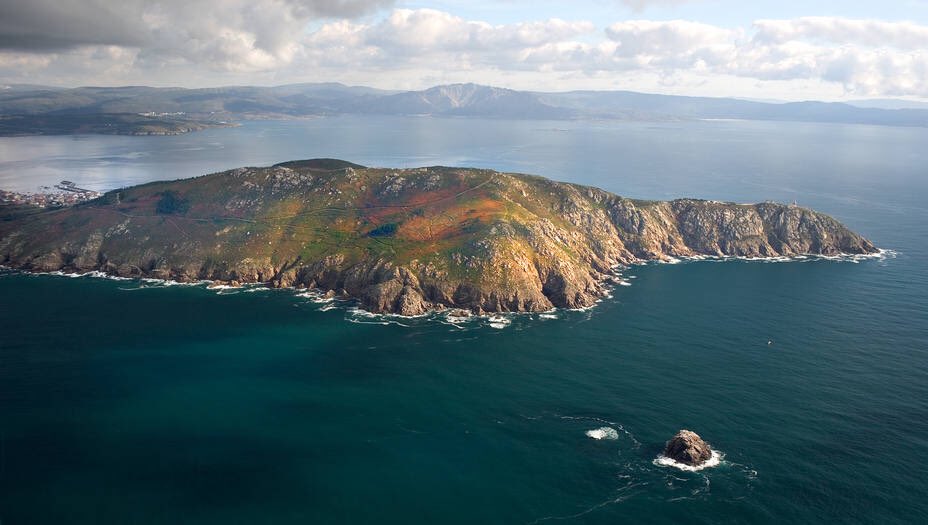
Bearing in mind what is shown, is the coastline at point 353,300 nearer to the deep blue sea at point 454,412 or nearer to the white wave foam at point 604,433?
the deep blue sea at point 454,412

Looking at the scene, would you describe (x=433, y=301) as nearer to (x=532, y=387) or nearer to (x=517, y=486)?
(x=532, y=387)

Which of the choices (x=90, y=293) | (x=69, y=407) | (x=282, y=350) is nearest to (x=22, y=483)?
(x=69, y=407)

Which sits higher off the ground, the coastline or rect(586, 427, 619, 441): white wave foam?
the coastline

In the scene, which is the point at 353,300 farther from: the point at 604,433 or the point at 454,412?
→ the point at 604,433

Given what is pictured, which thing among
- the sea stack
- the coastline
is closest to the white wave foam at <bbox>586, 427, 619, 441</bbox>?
the sea stack

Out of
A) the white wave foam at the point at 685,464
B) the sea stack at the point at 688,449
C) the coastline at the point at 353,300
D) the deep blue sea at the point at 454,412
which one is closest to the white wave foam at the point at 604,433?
the deep blue sea at the point at 454,412

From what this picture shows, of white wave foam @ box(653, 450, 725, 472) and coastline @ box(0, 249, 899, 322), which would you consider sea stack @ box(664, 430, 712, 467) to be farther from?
coastline @ box(0, 249, 899, 322)

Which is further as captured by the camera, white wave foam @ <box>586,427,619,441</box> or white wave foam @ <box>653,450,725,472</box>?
white wave foam @ <box>586,427,619,441</box>
